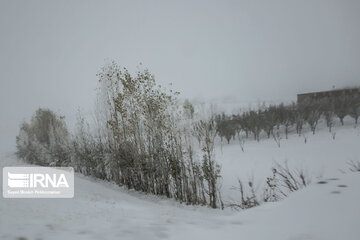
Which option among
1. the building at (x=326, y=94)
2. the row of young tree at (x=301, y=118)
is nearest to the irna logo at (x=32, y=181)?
the row of young tree at (x=301, y=118)

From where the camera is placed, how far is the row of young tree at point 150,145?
715cm

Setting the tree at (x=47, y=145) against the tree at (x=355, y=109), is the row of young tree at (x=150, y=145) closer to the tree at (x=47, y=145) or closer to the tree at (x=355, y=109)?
the tree at (x=47, y=145)

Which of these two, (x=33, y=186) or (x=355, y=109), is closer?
(x=33, y=186)

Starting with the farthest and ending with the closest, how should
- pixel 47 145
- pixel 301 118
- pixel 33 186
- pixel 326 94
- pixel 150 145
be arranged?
1. pixel 326 94
2. pixel 301 118
3. pixel 47 145
4. pixel 150 145
5. pixel 33 186

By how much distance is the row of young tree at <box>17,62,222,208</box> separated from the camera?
7148 millimetres

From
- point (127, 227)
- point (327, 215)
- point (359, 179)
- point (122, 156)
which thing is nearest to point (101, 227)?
point (127, 227)

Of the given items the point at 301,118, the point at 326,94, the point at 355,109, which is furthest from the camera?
the point at 326,94

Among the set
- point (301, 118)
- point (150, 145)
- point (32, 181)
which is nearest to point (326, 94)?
point (301, 118)

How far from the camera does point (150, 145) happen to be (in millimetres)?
8203

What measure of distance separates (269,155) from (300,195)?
13422 mm

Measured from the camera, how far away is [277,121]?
20500 millimetres

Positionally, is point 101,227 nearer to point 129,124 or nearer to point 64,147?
point 129,124

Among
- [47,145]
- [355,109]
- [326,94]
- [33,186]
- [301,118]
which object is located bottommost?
[47,145]

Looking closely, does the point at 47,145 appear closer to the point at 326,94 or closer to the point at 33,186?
the point at 33,186
